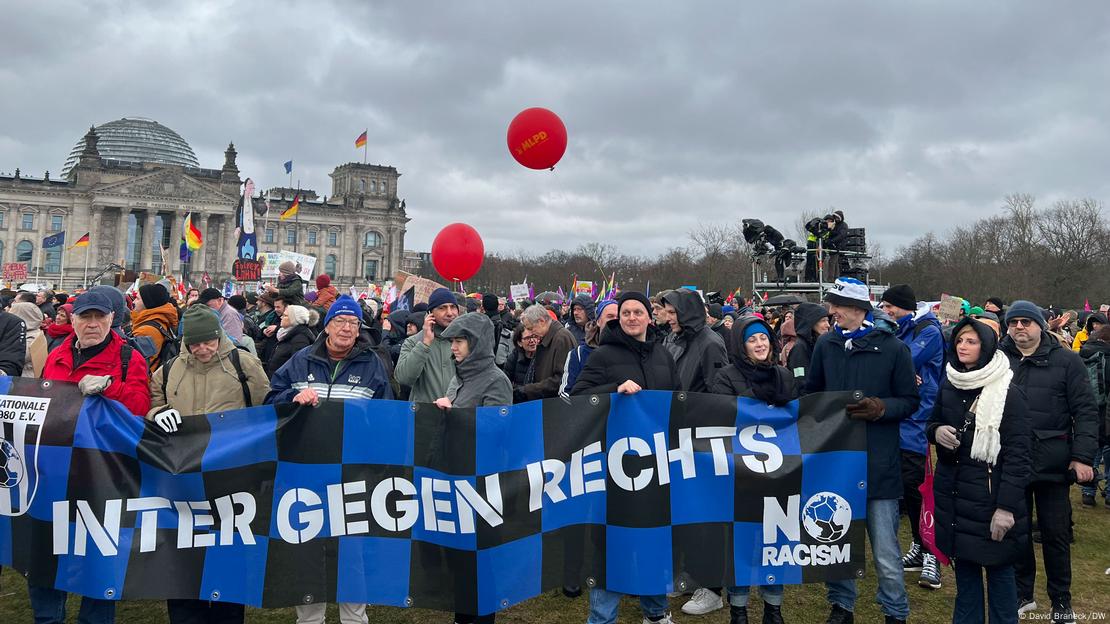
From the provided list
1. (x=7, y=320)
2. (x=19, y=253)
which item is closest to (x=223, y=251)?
(x=19, y=253)

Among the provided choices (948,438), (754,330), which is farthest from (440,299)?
(948,438)

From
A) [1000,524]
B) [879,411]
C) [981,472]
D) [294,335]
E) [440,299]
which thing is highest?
[440,299]

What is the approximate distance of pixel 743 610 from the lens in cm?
484

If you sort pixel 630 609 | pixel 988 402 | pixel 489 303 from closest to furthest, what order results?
pixel 988 402
pixel 630 609
pixel 489 303

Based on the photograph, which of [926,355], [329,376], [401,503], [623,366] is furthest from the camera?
[926,355]

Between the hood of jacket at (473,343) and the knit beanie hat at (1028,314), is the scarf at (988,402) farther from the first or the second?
the hood of jacket at (473,343)

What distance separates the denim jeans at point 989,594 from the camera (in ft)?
14.5

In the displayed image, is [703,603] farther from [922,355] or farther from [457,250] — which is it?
[457,250]

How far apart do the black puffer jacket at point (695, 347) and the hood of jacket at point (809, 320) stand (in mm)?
2160

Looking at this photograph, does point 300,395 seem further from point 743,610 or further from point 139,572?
point 743,610

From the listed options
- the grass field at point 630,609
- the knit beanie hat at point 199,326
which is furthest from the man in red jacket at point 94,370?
the grass field at point 630,609

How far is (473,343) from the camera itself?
5.07m

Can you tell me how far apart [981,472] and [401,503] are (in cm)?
349

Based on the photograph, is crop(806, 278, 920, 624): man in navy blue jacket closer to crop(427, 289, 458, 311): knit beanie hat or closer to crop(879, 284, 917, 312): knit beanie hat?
crop(879, 284, 917, 312): knit beanie hat
